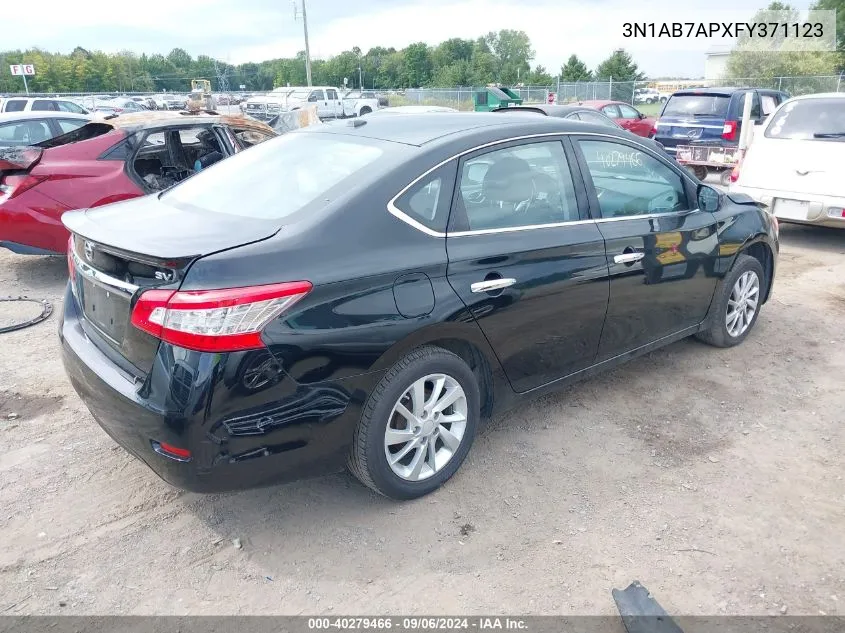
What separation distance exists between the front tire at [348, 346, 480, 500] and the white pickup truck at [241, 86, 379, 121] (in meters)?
29.4

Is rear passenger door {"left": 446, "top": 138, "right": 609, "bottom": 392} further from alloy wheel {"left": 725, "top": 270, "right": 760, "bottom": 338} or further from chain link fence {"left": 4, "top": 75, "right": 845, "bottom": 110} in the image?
chain link fence {"left": 4, "top": 75, "right": 845, "bottom": 110}

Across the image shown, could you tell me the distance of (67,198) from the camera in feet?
19.8

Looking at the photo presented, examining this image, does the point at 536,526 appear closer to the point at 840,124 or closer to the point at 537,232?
the point at 537,232

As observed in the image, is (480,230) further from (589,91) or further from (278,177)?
(589,91)

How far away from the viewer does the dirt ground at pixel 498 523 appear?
8.52 ft

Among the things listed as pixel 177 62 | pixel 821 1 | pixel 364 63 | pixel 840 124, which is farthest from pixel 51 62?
pixel 840 124

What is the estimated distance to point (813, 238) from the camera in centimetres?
851

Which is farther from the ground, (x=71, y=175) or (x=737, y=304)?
(x=71, y=175)

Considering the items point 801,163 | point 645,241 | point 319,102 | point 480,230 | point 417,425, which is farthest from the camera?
point 319,102

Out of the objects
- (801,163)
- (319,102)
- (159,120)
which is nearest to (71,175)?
(159,120)

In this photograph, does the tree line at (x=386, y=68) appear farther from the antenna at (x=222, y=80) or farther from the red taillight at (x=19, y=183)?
the red taillight at (x=19, y=183)

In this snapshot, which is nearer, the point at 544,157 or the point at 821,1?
the point at 544,157

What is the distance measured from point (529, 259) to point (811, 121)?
259 inches

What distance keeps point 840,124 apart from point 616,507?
677 centimetres
